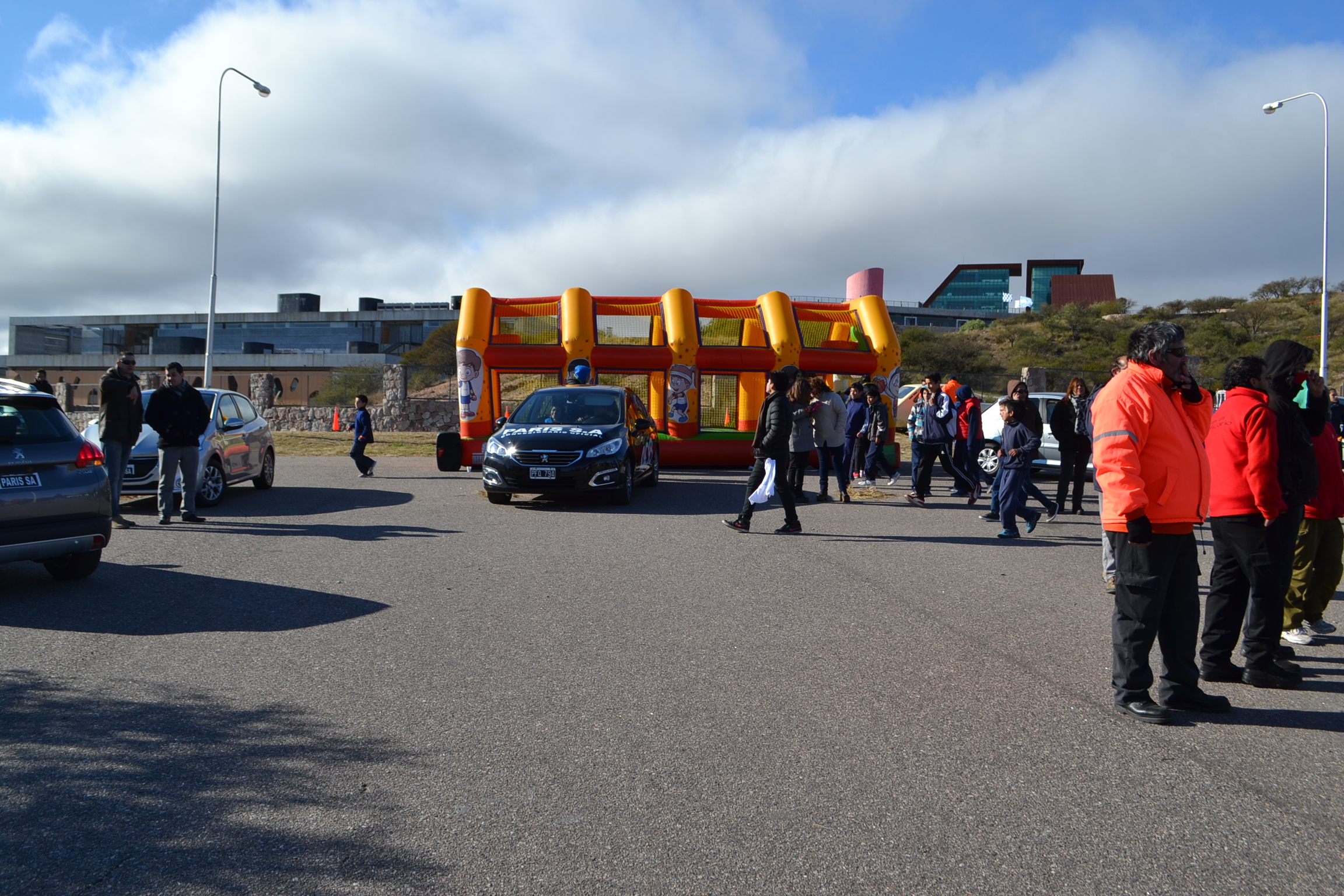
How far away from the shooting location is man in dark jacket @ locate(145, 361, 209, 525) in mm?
10227

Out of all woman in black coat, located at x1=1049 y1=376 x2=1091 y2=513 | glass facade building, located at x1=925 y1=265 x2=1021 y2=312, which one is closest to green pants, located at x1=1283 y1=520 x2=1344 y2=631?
woman in black coat, located at x1=1049 y1=376 x2=1091 y2=513

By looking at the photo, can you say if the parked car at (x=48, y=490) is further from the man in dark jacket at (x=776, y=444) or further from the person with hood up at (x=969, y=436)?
the person with hood up at (x=969, y=436)

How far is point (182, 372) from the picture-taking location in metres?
10.5

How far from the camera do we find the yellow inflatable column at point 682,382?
19328 mm

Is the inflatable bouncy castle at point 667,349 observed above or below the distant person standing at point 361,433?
above

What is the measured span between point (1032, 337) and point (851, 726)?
64628mm

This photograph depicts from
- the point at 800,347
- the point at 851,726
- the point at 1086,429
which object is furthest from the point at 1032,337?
the point at 851,726

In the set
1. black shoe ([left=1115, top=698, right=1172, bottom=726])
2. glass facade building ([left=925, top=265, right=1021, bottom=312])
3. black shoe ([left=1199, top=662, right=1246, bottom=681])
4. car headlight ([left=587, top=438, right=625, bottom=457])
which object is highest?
glass facade building ([left=925, top=265, right=1021, bottom=312])

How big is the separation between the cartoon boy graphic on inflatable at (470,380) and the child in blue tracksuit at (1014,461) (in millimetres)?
11232

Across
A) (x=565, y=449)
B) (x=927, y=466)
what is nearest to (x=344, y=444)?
(x=565, y=449)

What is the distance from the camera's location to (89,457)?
7.18 meters

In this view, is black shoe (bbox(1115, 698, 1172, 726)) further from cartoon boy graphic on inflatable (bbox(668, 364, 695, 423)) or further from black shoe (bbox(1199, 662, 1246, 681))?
cartoon boy graphic on inflatable (bbox(668, 364, 695, 423))

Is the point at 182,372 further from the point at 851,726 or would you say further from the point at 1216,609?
the point at 1216,609

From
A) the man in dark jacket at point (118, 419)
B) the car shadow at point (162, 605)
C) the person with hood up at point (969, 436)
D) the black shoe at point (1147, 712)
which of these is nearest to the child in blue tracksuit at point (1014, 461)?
the person with hood up at point (969, 436)
